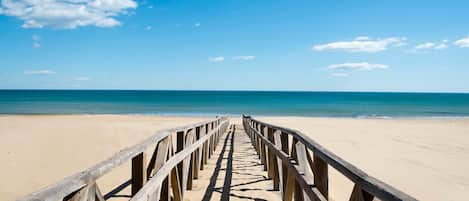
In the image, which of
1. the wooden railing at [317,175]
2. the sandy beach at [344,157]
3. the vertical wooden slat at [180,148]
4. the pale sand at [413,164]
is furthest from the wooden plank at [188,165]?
the pale sand at [413,164]

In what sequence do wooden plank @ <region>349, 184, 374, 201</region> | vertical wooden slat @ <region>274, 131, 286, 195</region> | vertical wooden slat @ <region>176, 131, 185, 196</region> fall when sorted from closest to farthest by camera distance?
1. wooden plank @ <region>349, 184, 374, 201</region>
2. vertical wooden slat @ <region>176, 131, 185, 196</region>
3. vertical wooden slat @ <region>274, 131, 286, 195</region>

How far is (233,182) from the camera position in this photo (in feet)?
25.0

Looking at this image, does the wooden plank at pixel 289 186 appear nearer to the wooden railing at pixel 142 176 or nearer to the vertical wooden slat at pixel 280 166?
the vertical wooden slat at pixel 280 166

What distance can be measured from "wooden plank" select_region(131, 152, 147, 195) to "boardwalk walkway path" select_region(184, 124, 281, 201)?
8.66 ft

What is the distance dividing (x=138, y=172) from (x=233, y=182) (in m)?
4.01

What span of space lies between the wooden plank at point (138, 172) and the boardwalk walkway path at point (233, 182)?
264cm

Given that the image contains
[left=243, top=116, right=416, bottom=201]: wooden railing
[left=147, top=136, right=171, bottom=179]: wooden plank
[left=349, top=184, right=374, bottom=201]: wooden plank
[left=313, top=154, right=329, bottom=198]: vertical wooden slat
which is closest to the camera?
[left=243, top=116, right=416, bottom=201]: wooden railing

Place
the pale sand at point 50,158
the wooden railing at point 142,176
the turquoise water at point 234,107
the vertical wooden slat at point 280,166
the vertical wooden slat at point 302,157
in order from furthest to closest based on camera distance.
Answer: the turquoise water at point 234,107 < the pale sand at point 50,158 < the vertical wooden slat at point 280,166 < the vertical wooden slat at point 302,157 < the wooden railing at point 142,176

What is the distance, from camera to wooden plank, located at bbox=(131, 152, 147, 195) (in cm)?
377

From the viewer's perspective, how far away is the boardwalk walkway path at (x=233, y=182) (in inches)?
260

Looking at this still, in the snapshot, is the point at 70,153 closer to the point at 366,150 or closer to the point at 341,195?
the point at 341,195

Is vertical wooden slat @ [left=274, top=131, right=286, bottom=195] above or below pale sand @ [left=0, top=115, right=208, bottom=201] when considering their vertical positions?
above

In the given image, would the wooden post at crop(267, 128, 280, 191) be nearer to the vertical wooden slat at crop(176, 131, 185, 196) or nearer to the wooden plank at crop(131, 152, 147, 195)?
the vertical wooden slat at crop(176, 131, 185, 196)

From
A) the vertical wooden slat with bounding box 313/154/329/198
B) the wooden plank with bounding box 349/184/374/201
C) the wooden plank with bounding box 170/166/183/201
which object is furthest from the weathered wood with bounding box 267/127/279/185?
the wooden plank with bounding box 349/184/374/201
